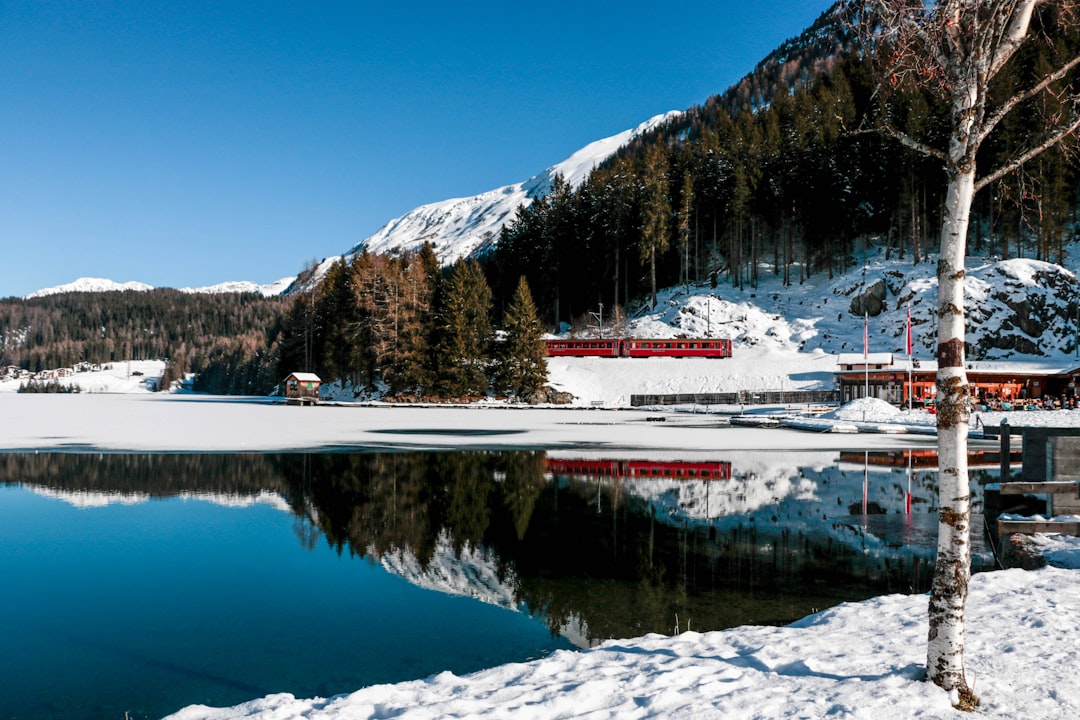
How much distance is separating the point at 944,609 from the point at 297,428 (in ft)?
133

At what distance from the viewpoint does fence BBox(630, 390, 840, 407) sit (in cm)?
6944

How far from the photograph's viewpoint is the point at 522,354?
75.0m

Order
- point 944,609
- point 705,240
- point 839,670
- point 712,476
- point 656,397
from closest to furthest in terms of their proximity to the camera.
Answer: point 944,609 < point 839,670 < point 712,476 < point 656,397 < point 705,240

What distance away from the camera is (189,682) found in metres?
7.42

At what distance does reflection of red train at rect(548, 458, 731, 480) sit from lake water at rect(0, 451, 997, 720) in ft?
3.31

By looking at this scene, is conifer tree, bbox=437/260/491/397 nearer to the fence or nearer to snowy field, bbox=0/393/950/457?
the fence

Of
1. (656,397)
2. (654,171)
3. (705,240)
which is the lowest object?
(656,397)

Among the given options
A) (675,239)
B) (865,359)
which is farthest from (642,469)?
(675,239)

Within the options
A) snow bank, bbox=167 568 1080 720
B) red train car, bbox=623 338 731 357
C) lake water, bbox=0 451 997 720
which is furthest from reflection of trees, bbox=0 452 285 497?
red train car, bbox=623 338 731 357

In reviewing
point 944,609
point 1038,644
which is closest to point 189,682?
point 944,609

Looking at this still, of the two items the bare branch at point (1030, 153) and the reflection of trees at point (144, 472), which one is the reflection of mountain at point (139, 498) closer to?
the reflection of trees at point (144, 472)

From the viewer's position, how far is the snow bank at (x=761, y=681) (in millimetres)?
5555

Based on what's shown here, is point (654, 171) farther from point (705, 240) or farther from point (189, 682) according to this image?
point (189, 682)

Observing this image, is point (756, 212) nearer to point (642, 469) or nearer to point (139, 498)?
point (642, 469)
